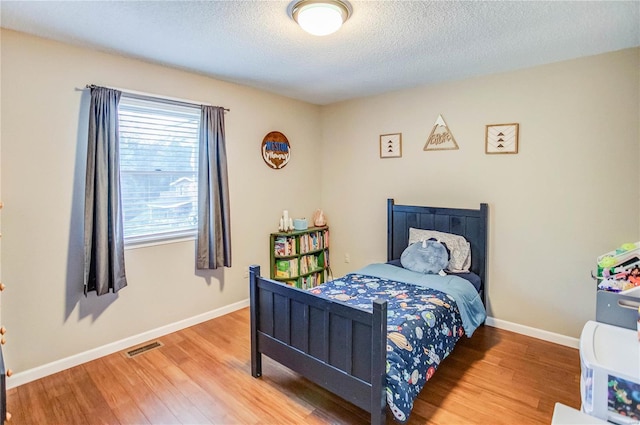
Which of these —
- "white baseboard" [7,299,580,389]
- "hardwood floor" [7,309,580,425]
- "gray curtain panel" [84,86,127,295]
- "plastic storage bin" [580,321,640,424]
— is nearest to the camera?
"plastic storage bin" [580,321,640,424]

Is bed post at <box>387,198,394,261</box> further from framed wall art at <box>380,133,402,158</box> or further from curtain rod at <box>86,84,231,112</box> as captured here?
curtain rod at <box>86,84,231,112</box>

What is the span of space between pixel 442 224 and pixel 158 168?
2822 millimetres

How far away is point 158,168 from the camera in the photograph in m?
3.09

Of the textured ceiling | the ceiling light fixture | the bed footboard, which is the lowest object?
the bed footboard

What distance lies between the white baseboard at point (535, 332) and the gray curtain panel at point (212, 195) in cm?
274

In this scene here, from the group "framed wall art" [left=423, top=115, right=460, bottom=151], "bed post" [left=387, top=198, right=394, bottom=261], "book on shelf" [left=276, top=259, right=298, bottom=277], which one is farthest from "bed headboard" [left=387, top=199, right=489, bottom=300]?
"book on shelf" [left=276, top=259, right=298, bottom=277]

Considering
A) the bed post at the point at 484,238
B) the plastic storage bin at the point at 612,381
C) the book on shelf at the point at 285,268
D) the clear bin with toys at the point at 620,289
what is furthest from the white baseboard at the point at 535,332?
the book on shelf at the point at 285,268

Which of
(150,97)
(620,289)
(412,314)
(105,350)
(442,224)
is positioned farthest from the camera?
(442,224)

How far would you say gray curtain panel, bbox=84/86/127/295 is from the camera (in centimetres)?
256

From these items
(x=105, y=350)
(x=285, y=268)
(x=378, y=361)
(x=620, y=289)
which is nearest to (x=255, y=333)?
(x=378, y=361)

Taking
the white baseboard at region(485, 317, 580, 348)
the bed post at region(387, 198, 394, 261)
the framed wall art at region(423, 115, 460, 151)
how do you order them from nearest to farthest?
1. the white baseboard at region(485, 317, 580, 348)
2. the framed wall art at region(423, 115, 460, 151)
3. the bed post at region(387, 198, 394, 261)

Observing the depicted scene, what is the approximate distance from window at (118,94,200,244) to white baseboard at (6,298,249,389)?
85 cm

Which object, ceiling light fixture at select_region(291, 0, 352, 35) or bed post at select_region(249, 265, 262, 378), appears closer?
ceiling light fixture at select_region(291, 0, 352, 35)

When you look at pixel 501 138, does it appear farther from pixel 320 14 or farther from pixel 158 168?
pixel 158 168
